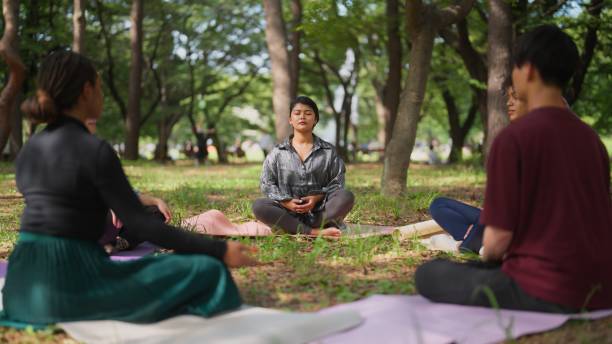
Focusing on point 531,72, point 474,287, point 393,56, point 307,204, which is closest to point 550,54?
point 531,72

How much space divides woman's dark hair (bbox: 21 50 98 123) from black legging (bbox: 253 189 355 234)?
117 inches

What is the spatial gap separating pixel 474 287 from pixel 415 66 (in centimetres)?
548

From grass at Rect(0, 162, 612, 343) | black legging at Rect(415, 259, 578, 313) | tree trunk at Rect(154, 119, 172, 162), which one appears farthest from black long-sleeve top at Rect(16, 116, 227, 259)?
tree trunk at Rect(154, 119, 172, 162)

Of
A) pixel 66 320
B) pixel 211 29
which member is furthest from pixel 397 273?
pixel 211 29

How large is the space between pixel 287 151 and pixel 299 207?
1.85 ft

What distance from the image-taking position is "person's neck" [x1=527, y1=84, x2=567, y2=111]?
2906 millimetres

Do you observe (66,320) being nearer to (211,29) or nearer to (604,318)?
(604,318)

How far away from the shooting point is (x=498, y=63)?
1069cm

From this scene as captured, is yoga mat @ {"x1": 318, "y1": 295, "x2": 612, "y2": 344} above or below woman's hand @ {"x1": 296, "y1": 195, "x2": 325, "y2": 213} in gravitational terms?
below

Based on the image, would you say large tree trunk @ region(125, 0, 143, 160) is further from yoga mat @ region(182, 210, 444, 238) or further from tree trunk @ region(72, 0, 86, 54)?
yoga mat @ region(182, 210, 444, 238)

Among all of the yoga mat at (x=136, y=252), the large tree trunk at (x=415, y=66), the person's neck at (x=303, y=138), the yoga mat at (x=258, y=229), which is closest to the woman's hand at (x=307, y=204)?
the yoga mat at (x=258, y=229)

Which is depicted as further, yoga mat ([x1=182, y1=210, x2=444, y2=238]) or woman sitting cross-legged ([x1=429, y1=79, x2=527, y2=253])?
yoga mat ([x1=182, y1=210, x2=444, y2=238])

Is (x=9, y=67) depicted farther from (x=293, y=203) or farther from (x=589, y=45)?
(x=589, y=45)

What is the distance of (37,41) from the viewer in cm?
1975
